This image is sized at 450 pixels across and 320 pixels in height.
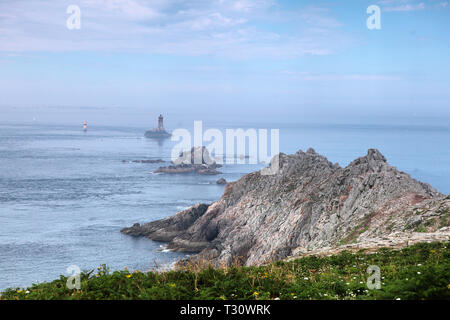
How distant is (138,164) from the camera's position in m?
170

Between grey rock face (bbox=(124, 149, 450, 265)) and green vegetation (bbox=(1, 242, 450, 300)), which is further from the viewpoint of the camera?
grey rock face (bbox=(124, 149, 450, 265))

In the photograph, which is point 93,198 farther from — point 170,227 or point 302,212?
point 302,212

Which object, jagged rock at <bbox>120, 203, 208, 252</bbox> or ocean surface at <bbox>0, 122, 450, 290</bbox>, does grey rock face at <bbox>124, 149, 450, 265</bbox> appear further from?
ocean surface at <bbox>0, 122, 450, 290</bbox>

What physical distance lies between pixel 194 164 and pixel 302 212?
127 metres

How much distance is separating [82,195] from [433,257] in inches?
4045

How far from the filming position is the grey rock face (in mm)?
28797

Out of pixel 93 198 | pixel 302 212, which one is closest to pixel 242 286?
pixel 302 212

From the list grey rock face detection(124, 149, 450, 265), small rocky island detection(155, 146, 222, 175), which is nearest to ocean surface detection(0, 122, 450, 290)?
small rocky island detection(155, 146, 222, 175)

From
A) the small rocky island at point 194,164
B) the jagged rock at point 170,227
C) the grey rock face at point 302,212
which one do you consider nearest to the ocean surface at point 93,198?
the jagged rock at point 170,227

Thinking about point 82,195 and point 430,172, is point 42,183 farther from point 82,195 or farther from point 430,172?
point 430,172

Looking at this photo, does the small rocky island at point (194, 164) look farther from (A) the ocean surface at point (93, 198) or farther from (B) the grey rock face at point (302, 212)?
(B) the grey rock face at point (302, 212)

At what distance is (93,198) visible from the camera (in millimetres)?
105062

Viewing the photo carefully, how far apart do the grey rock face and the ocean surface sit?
6405 mm
